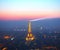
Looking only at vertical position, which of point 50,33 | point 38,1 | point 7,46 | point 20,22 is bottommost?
point 7,46

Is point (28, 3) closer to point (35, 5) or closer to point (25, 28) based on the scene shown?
point (35, 5)

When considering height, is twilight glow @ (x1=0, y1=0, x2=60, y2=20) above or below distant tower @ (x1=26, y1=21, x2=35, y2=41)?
above

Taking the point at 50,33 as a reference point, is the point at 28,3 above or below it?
above

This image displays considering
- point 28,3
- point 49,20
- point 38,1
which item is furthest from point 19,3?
point 49,20

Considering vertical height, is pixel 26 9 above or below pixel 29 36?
above

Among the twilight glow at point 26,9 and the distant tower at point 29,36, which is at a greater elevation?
the twilight glow at point 26,9

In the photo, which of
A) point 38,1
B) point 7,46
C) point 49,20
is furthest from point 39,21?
point 7,46

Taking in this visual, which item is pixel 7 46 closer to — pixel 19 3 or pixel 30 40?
pixel 30 40
